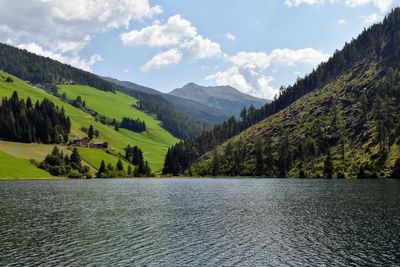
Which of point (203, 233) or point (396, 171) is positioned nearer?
point (203, 233)

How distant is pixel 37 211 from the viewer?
278ft

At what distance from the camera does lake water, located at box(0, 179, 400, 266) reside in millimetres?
45688

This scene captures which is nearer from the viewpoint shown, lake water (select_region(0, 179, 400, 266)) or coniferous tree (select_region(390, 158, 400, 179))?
lake water (select_region(0, 179, 400, 266))

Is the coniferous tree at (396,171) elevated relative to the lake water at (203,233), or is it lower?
elevated

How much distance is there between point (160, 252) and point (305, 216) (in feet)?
120

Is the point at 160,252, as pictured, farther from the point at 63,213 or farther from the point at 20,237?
the point at 63,213

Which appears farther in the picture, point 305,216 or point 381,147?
point 381,147

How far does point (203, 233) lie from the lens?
198 ft

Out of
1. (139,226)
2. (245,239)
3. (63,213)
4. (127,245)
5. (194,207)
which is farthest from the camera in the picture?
(194,207)

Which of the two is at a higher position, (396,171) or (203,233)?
(396,171)

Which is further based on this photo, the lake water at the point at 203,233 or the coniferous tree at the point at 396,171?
the coniferous tree at the point at 396,171

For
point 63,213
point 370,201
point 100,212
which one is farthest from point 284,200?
point 63,213

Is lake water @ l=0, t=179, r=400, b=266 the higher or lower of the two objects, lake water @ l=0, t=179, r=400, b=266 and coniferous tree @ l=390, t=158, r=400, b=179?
the lower

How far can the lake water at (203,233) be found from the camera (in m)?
45.7
